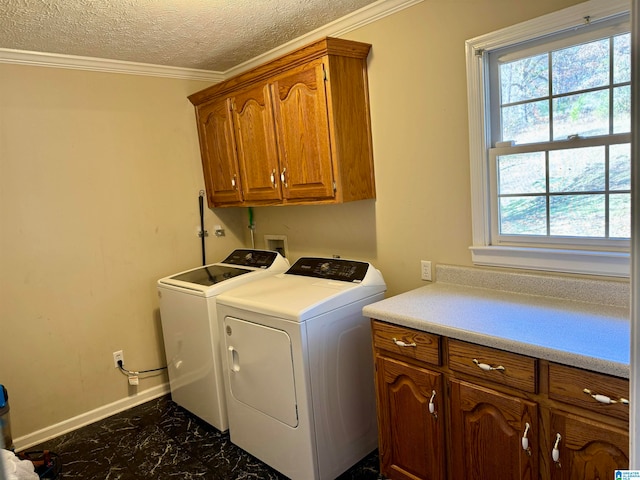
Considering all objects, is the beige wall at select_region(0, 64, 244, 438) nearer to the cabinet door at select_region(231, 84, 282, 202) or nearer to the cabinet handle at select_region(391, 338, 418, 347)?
the cabinet door at select_region(231, 84, 282, 202)

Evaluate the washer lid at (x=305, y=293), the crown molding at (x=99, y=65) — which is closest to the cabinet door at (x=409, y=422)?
the washer lid at (x=305, y=293)

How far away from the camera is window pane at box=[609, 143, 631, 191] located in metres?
1.76

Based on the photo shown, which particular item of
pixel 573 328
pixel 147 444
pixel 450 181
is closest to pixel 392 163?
pixel 450 181

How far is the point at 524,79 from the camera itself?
78.8 inches

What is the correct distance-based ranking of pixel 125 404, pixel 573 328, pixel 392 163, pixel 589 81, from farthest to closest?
pixel 125 404
pixel 392 163
pixel 589 81
pixel 573 328

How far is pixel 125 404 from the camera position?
3.14 metres

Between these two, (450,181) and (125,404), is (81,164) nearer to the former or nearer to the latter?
(125,404)

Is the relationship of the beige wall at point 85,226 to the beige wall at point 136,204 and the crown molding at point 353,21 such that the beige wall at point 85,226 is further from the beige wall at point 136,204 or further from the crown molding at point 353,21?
the crown molding at point 353,21

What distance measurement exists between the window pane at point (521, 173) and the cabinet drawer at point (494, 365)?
33.4 inches

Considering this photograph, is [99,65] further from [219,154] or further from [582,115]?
[582,115]

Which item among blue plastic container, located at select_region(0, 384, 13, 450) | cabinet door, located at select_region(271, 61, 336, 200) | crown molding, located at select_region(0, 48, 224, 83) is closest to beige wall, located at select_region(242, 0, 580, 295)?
cabinet door, located at select_region(271, 61, 336, 200)

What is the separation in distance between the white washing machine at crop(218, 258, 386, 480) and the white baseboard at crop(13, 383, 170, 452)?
3.30 feet

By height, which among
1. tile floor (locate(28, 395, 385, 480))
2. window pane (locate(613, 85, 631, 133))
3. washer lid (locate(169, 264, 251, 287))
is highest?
window pane (locate(613, 85, 631, 133))

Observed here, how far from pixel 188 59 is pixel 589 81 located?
242 cm
